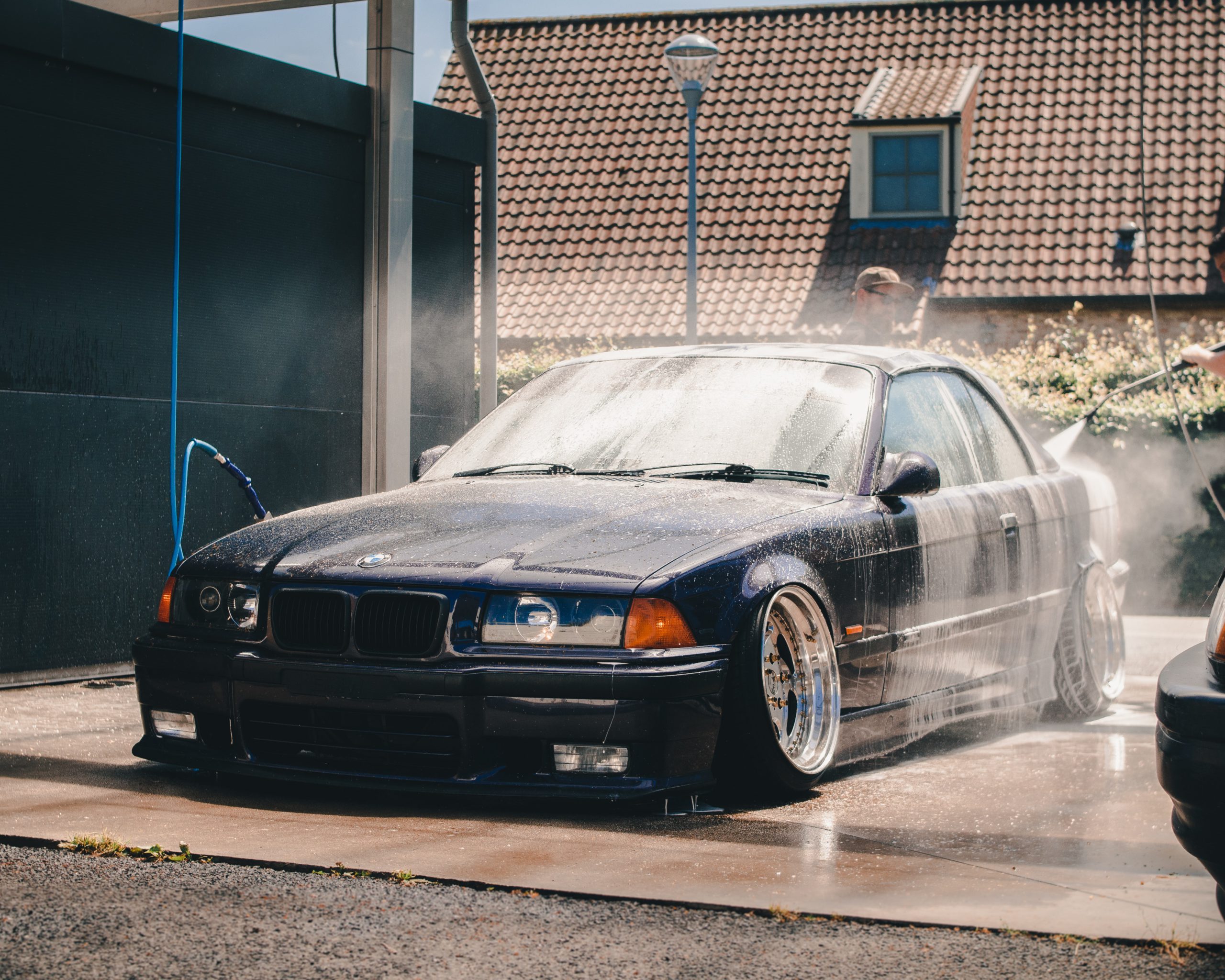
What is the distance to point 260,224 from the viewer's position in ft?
30.3

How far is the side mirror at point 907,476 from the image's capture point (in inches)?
231

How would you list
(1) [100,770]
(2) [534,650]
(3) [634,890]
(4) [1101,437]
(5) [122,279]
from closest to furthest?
(3) [634,890], (2) [534,650], (1) [100,770], (5) [122,279], (4) [1101,437]

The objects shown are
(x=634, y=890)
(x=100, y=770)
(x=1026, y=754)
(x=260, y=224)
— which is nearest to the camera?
(x=634, y=890)

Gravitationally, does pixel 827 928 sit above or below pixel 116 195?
below

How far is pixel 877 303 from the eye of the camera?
32.7ft

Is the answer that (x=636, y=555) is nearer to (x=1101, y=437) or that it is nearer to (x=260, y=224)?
(x=260, y=224)

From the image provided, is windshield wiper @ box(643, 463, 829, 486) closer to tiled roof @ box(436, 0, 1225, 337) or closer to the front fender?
the front fender

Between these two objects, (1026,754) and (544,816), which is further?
(1026,754)

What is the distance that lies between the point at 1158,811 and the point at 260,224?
5856mm

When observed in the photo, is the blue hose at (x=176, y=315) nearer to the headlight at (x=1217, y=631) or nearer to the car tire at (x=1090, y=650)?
the car tire at (x=1090, y=650)

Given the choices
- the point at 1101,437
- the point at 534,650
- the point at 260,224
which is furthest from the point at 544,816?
the point at 1101,437

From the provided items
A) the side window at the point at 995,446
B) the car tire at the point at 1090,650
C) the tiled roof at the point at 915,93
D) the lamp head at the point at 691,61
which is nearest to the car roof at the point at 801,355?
the side window at the point at 995,446

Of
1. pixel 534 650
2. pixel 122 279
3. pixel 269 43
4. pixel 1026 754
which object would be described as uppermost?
pixel 269 43

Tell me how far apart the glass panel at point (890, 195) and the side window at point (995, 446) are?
16474 mm
